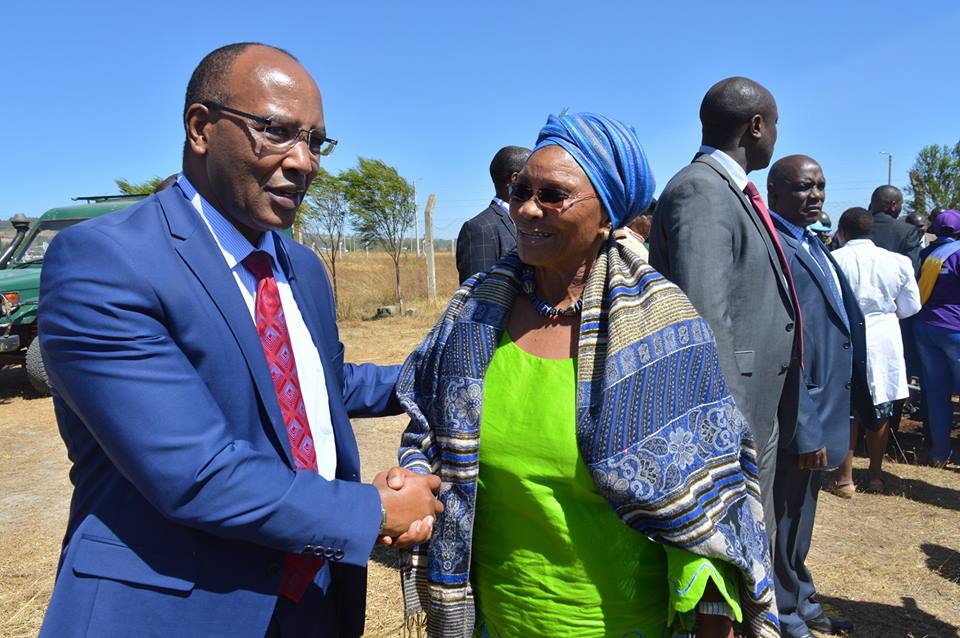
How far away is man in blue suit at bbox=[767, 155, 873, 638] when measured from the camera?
3.29 m

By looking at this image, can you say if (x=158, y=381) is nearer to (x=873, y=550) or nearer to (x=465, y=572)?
(x=465, y=572)

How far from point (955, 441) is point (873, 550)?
10.9ft

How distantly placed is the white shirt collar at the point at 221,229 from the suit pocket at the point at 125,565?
2.13 feet

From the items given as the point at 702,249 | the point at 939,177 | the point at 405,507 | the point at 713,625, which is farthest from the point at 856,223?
the point at 939,177

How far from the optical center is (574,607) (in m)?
1.86

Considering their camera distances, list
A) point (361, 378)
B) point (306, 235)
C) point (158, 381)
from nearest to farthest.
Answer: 1. point (158, 381)
2. point (361, 378)
3. point (306, 235)

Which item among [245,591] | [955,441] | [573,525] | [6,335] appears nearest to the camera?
[245,591]

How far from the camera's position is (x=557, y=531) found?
183 centimetres

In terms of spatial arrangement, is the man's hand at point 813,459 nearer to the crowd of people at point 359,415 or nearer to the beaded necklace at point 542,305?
the crowd of people at point 359,415

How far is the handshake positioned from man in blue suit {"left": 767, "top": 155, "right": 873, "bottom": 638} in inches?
76.0

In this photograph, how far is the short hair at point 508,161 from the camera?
4781 millimetres

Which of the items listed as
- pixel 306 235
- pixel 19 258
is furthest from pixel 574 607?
pixel 306 235

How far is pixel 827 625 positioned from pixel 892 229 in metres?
5.38

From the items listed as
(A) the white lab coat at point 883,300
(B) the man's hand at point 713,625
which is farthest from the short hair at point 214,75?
(A) the white lab coat at point 883,300
